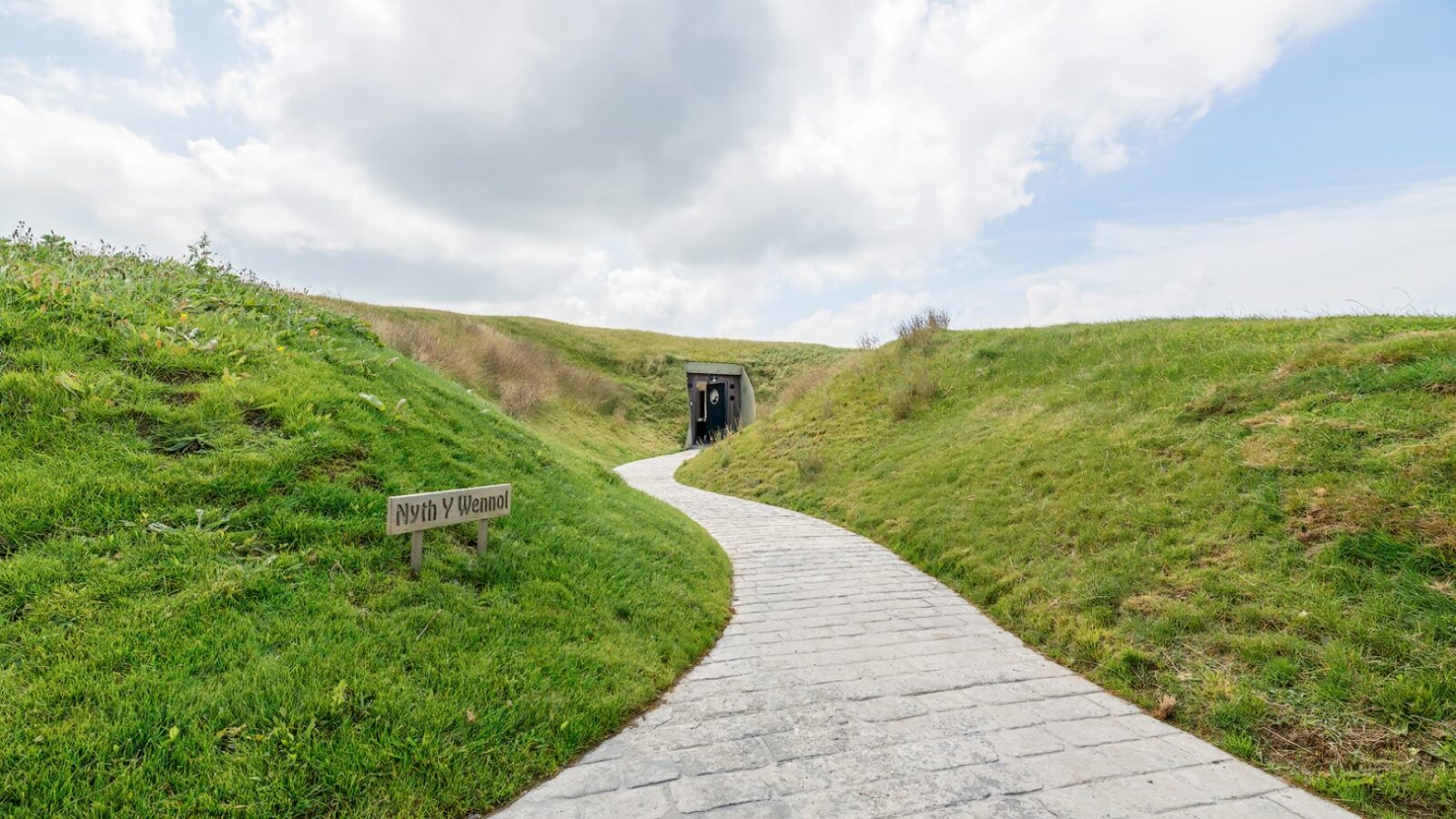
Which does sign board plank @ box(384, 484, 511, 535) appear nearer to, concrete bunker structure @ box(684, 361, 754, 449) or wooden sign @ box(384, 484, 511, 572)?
wooden sign @ box(384, 484, 511, 572)

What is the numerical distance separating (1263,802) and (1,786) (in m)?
6.05

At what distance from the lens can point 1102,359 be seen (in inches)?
472

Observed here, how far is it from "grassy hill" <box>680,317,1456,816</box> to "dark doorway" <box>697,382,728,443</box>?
777 inches

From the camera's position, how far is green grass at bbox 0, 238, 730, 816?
118 inches

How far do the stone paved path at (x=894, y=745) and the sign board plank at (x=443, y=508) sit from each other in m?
2.06

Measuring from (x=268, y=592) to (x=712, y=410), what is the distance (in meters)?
28.3

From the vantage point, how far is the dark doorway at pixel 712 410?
3174 centimetres

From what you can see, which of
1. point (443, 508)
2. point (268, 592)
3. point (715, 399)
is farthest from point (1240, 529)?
point (715, 399)

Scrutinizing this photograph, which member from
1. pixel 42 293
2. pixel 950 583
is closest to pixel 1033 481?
pixel 950 583

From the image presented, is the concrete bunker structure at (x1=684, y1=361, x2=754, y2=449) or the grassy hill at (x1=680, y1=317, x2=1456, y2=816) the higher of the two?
the concrete bunker structure at (x1=684, y1=361, x2=754, y2=449)

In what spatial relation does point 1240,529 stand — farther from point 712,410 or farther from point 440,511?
point 712,410

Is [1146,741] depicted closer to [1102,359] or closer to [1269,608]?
[1269,608]

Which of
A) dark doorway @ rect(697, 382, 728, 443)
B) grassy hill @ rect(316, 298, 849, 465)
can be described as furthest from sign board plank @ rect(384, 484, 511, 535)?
dark doorway @ rect(697, 382, 728, 443)

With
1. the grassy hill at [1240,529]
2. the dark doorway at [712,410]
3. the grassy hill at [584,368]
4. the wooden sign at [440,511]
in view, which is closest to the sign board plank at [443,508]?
the wooden sign at [440,511]
